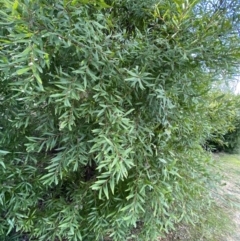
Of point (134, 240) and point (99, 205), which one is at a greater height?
point (99, 205)

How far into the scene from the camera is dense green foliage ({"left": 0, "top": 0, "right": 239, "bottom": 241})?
1039mm

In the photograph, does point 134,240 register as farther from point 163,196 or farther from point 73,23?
point 73,23

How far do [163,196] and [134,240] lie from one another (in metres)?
0.58

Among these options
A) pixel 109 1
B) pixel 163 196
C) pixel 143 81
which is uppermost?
pixel 109 1

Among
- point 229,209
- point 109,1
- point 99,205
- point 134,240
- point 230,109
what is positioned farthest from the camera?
point 229,209

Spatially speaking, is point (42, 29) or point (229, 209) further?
point (229, 209)

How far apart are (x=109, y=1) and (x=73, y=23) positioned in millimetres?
410

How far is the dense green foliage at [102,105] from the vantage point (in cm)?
104

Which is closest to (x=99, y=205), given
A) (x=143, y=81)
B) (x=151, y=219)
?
(x=151, y=219)

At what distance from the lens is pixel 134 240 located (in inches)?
68.1

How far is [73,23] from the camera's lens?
40.3 inches

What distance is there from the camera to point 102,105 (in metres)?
1.19

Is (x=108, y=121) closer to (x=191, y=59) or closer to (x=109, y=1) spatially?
(x=191, y=59)

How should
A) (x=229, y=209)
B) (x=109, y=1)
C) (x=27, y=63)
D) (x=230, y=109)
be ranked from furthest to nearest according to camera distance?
(x=229, y=209) < (x=230, y=109) < (x=109, y=1) < (x=27, y=63)
